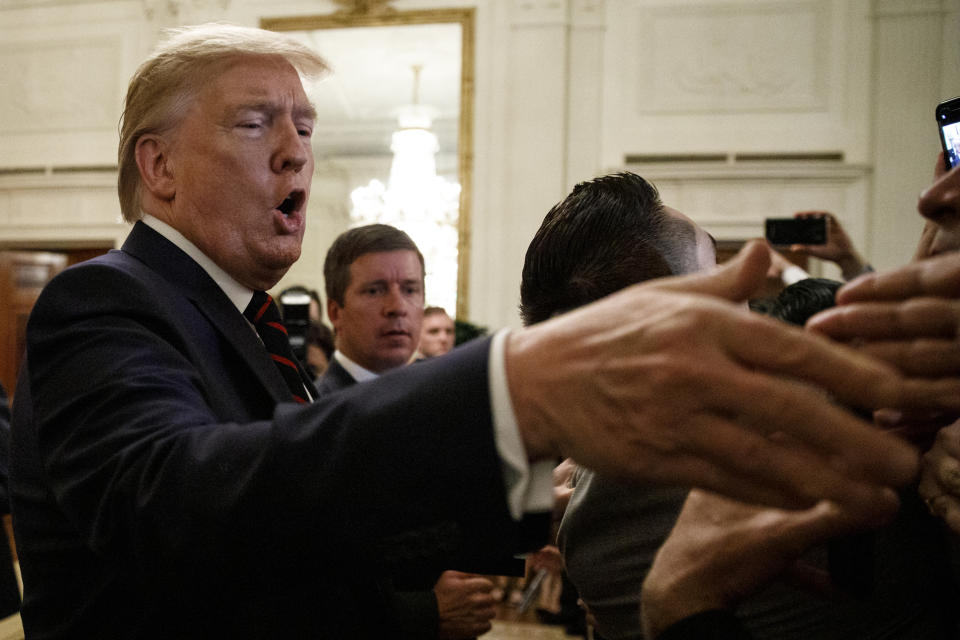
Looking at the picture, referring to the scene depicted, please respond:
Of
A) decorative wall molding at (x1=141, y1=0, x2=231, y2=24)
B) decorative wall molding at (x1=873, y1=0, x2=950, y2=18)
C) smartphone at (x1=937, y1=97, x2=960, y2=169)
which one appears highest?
decorative wall molding at (x1=141, y1=0, x2=231, y2=24)

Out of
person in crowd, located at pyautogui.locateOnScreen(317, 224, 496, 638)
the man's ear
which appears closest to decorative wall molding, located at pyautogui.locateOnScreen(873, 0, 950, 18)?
person in crowd, located at pyautogui.locateOnScreen(317, 224, 496, 638)

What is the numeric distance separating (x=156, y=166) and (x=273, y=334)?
0.30 m

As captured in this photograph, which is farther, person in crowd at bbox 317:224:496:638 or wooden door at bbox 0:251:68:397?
wooden door at bbox 0:251:68:397

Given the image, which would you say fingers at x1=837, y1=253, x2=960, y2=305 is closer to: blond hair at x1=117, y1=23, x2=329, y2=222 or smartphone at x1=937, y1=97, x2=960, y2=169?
smartphone at x1=937, y1=97, x2=960, y2=169

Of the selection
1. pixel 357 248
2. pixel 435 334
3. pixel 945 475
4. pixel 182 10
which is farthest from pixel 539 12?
pixel 945 475

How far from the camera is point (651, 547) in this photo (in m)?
1.12

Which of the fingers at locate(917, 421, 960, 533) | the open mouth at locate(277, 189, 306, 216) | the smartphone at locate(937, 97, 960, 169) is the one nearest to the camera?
the fingers at locate(917, 421, 960, 533)

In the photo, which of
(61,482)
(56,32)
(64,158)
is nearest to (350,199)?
(64,158)

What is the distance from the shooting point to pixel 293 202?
1.32m

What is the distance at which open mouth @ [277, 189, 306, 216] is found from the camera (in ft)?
4.28

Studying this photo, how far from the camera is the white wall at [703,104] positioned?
5.93 metres

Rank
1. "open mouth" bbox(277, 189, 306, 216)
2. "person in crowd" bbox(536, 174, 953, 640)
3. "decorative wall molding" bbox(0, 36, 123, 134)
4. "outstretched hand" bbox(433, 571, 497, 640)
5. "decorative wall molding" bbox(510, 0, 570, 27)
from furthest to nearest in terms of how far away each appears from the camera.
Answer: "decorative wall molding" bbox(0, 36, 123, 134) < "decorative wall molding" bbox(510, 0, 570, 27) < "outstretched hand" bbox(433, 571, 497, 640) < "open mouth" bbox(277, 189, 306, 216) < "person in crowd" bbox(536, 174, 953, 640)

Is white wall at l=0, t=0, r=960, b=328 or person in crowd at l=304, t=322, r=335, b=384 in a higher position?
white wall at l=0, t=0, r=960, b=328

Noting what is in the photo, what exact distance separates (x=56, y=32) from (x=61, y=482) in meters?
7.89
